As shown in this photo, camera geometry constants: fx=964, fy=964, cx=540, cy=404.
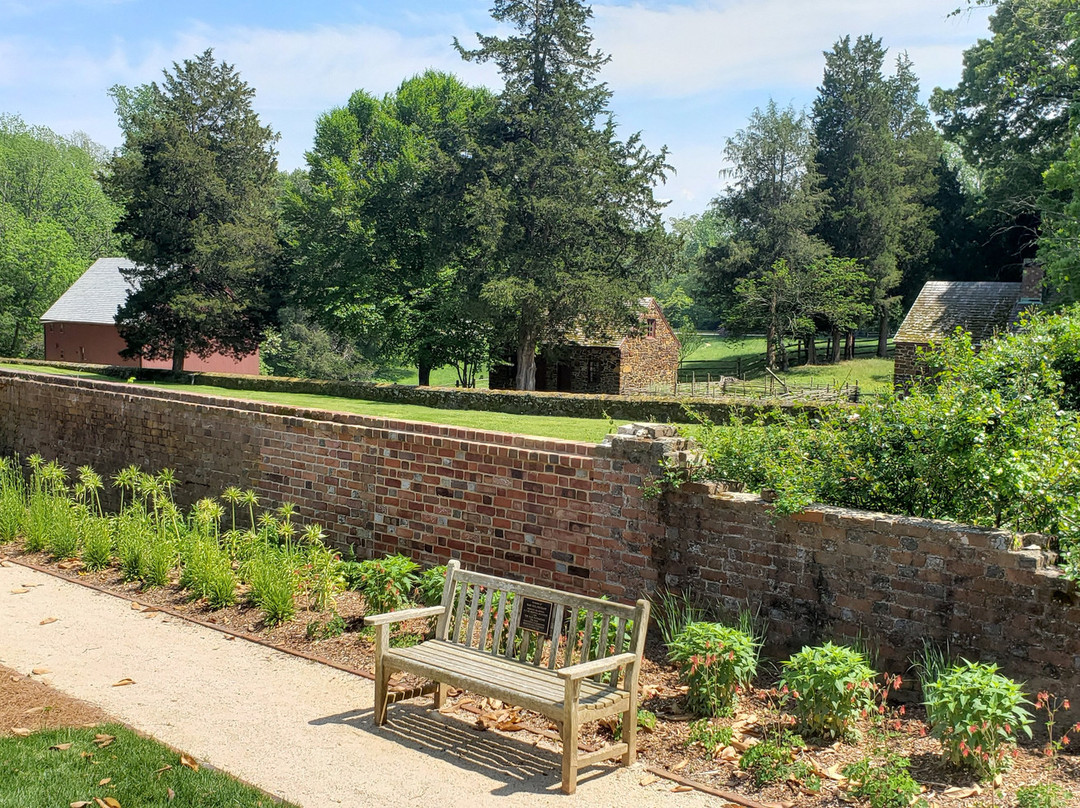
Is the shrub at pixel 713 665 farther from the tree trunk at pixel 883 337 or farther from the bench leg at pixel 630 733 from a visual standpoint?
the tree trunk at pixel 883 337

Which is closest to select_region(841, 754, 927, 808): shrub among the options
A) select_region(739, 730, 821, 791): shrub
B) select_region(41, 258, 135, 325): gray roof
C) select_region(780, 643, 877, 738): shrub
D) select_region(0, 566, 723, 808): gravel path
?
select_region(739, 730, 821, 791): shrub

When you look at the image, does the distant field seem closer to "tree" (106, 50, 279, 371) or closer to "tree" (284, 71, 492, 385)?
"tree" (284, 71, 492, 385)

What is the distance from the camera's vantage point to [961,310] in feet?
106

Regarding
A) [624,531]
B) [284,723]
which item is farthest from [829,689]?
[284,723]

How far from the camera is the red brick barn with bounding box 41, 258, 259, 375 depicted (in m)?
45.6

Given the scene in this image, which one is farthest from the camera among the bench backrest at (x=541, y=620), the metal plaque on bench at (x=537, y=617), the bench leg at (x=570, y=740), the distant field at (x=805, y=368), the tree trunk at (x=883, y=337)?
the tree trunk at (x=883, y=337)

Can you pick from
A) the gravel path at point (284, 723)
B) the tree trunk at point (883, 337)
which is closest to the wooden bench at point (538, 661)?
the gravel path at point (284, 723)

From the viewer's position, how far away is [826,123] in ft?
168

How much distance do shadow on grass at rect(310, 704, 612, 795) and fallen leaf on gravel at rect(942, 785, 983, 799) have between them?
175cm

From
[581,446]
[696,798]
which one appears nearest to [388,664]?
[696,798]

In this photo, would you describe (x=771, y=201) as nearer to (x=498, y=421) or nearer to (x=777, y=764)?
(x=498, y=421)

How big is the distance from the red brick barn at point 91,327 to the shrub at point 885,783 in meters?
42.9

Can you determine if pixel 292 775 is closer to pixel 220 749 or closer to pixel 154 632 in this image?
pixel 220 749

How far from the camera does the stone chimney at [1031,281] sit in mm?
29922
